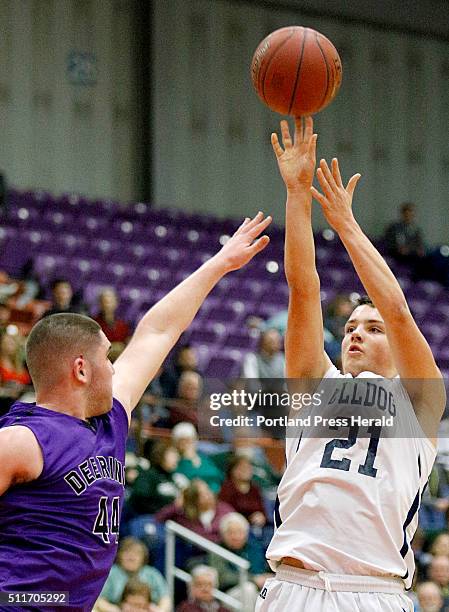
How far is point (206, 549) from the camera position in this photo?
841 cm

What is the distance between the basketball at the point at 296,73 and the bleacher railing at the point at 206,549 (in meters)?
3.91

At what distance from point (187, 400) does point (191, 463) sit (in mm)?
1073

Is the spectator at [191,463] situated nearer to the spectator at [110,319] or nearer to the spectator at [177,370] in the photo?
the spectator at [177,370]

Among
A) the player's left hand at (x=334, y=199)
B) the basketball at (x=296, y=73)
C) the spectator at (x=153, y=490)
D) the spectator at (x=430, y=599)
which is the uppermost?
the basketball at (x=296, y=73)

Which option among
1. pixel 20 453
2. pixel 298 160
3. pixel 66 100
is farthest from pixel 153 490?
pixel 66 100

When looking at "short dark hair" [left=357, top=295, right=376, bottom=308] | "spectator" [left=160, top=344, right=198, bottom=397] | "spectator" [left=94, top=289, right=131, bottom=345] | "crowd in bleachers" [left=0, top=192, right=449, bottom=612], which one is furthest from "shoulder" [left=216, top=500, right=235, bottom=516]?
"short dark hair" [left=357, top=295, right=376, bottom=308]

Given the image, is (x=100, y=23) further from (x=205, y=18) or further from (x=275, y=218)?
(x=275, y=218)

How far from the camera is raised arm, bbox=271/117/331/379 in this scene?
450 centimetres

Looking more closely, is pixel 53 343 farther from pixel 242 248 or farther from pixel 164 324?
pixel 242 248

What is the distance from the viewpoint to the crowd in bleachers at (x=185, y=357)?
8.48 metres

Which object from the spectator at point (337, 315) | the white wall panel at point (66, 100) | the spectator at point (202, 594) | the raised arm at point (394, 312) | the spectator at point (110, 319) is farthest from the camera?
the white wall panel at point (66, 100)

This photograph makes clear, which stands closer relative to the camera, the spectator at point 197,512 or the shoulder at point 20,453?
the shoulder at point 20,453

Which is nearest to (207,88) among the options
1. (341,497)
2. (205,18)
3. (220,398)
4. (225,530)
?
(205,18)

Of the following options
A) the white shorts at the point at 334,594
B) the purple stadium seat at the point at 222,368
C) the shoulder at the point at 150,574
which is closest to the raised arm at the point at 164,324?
the white shorts at the point at 334,594
